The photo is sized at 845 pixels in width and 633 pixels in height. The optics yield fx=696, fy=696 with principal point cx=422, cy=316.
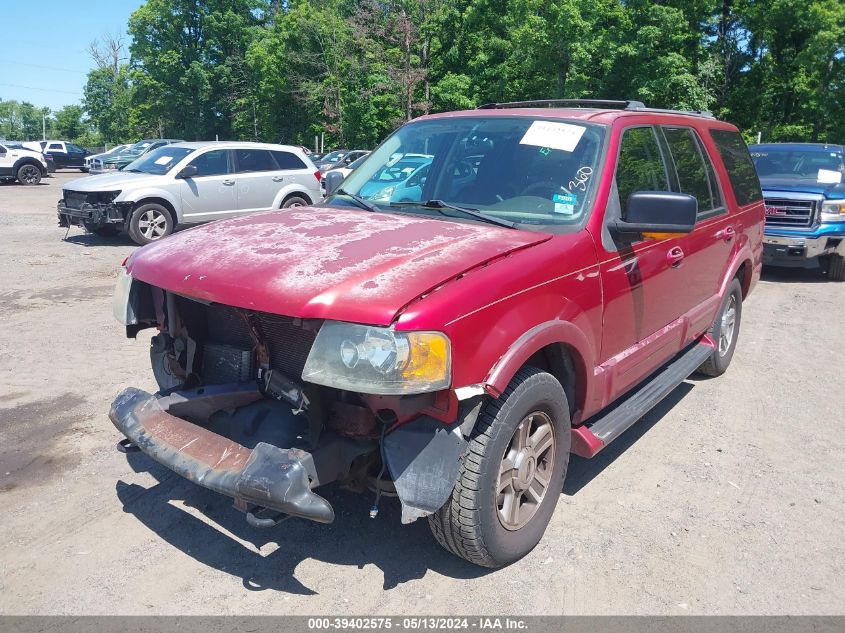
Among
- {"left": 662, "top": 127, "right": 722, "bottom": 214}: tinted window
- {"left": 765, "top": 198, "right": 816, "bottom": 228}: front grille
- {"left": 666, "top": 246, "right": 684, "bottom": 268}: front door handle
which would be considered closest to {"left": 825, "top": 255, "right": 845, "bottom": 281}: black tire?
{"left": 765, "top": 198, "right": 816, "bottom": 228}: front grille

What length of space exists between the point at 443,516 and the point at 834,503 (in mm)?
2432

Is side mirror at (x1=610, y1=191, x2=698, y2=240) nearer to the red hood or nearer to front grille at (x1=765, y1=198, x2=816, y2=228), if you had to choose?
the red hood

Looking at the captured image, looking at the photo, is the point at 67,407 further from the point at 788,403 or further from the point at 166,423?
the point at 788,403

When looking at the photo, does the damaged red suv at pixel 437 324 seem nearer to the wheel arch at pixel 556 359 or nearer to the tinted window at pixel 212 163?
the wheel arch at pixel 556 359

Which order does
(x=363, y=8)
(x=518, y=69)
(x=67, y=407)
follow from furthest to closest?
(x=363, y=8), (x=518, y=69), (x=67, y=407)

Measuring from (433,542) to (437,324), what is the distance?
1.37 meters

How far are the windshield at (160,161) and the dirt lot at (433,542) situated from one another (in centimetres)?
764

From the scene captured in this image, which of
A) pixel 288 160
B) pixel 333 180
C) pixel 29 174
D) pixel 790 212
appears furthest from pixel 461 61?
pixel 333 180

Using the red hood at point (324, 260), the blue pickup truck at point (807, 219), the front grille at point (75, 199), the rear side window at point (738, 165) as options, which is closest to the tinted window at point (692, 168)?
the rear side window at point (738, 165)

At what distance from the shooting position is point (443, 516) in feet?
9.50

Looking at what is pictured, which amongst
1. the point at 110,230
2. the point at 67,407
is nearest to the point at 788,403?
the point at 67,407

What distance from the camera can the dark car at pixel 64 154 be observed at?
3859 cm

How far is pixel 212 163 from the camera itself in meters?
12.8

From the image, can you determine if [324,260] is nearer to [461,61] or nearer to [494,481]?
[494,481]
